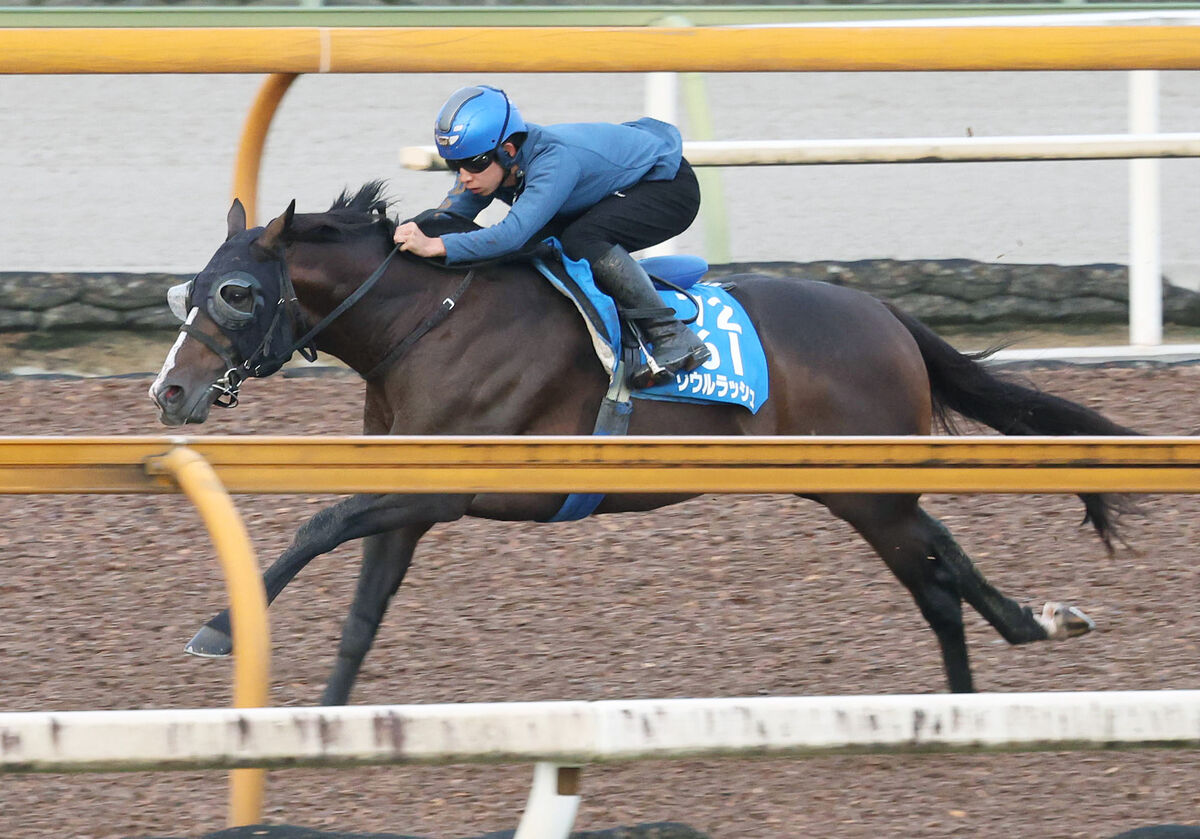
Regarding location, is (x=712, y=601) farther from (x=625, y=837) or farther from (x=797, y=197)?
(x=797, y=197)

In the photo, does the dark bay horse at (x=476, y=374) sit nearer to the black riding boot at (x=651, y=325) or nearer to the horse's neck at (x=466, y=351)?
the horse's neck at (x=466, y=351)

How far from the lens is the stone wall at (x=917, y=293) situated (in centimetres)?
709

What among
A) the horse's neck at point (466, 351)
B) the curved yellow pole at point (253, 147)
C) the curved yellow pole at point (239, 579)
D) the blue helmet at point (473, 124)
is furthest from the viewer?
the curved yellow pole at point (253, 147)

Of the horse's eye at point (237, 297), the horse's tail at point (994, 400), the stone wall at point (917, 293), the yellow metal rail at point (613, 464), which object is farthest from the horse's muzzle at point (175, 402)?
the stone wall at point (917, 293)

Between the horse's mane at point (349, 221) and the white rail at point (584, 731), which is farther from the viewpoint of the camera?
the horse's mane at point (349, 221)

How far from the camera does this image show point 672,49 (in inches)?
151

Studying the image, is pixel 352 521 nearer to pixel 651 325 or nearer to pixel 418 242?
pixel 418 242

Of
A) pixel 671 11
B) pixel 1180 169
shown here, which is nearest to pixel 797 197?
pixel 671 11

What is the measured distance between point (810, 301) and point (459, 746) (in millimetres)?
2341

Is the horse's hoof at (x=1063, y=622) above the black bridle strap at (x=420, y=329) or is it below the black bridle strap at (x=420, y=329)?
below

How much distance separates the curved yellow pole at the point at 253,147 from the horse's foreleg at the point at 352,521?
1.00m

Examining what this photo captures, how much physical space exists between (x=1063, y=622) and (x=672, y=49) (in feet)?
5.95

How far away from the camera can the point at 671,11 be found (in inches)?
318

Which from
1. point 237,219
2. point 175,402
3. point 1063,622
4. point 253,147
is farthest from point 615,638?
point 253,147
